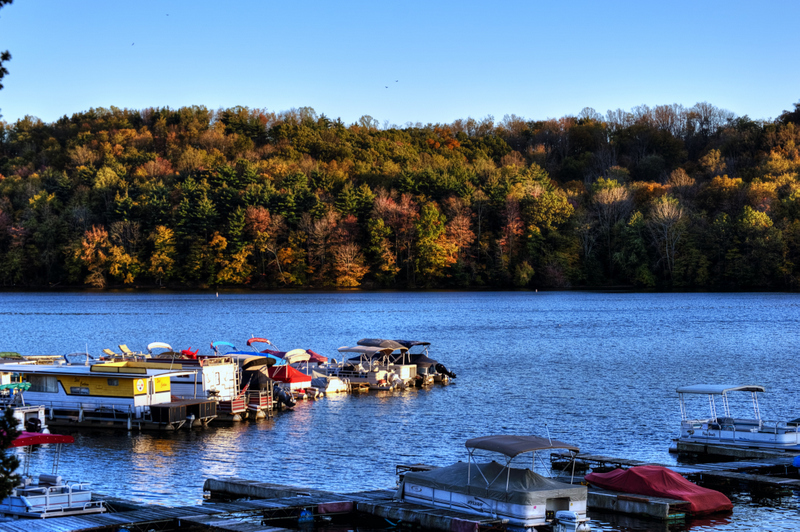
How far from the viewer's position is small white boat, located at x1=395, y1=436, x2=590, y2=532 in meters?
19.0

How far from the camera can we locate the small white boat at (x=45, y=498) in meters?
19.3

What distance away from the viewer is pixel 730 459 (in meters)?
28.8

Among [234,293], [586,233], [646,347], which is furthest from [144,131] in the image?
[646,347]

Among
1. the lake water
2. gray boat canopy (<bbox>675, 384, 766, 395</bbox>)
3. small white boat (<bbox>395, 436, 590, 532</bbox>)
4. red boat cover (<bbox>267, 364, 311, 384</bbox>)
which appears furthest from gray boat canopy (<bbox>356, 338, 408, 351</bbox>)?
small white boat (<bbox>395, 436, 590, 532</bbox>)

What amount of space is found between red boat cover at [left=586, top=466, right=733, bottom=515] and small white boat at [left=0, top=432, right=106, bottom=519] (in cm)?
1361

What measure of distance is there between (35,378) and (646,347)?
46572 millimetres

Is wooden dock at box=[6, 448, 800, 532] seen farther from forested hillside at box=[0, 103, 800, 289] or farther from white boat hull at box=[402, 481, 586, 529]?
forested hillside at box=[0, 103, 800, 289]

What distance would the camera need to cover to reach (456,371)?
55.7 metres

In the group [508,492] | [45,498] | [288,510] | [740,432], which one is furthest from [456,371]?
[45,498]

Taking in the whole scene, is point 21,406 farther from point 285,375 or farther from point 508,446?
point 508,446

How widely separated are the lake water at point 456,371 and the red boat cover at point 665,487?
497 millimetres

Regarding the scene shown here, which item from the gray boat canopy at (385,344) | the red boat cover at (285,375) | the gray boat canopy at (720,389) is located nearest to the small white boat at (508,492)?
the gray boat canopy at (720,389)

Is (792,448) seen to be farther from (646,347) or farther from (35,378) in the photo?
(646,347)

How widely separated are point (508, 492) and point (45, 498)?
10.7 m
